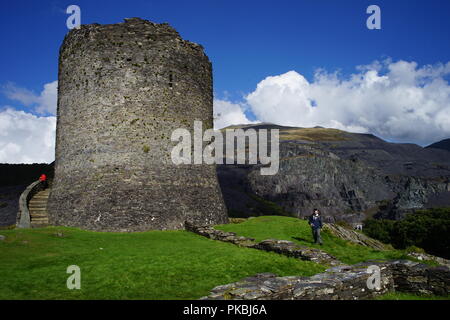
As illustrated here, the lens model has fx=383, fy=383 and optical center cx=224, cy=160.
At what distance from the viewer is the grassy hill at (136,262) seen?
397 inches

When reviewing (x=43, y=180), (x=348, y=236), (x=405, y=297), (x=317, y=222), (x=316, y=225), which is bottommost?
(x=405, y=297)

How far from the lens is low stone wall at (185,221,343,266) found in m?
14.0

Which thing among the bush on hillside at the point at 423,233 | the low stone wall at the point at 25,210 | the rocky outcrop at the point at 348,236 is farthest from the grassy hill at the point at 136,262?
the bush on hillside at the point at 423,233

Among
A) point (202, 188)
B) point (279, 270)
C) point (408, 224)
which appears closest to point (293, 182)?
point (408, 224)

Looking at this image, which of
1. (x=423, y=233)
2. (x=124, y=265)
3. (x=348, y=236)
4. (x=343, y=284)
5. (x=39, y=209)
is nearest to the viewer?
(x=343, y=284)

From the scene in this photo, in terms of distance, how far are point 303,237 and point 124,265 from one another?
9940mm

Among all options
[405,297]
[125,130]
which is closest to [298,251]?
[405,297]

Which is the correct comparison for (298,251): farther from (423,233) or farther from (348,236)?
(423,233)

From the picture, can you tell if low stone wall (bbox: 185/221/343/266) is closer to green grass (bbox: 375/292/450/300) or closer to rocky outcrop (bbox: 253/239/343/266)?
rocky outcrop (bbox: 253/239/343/266)

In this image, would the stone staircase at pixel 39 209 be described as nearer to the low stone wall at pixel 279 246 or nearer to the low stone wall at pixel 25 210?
the low stone wall at pixel 25 210

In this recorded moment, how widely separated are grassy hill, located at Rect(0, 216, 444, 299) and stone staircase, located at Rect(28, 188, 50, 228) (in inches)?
158

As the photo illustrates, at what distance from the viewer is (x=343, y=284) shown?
964cm

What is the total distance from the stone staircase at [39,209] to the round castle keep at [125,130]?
2.76 feet

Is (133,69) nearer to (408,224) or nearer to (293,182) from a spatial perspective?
(408,224)
